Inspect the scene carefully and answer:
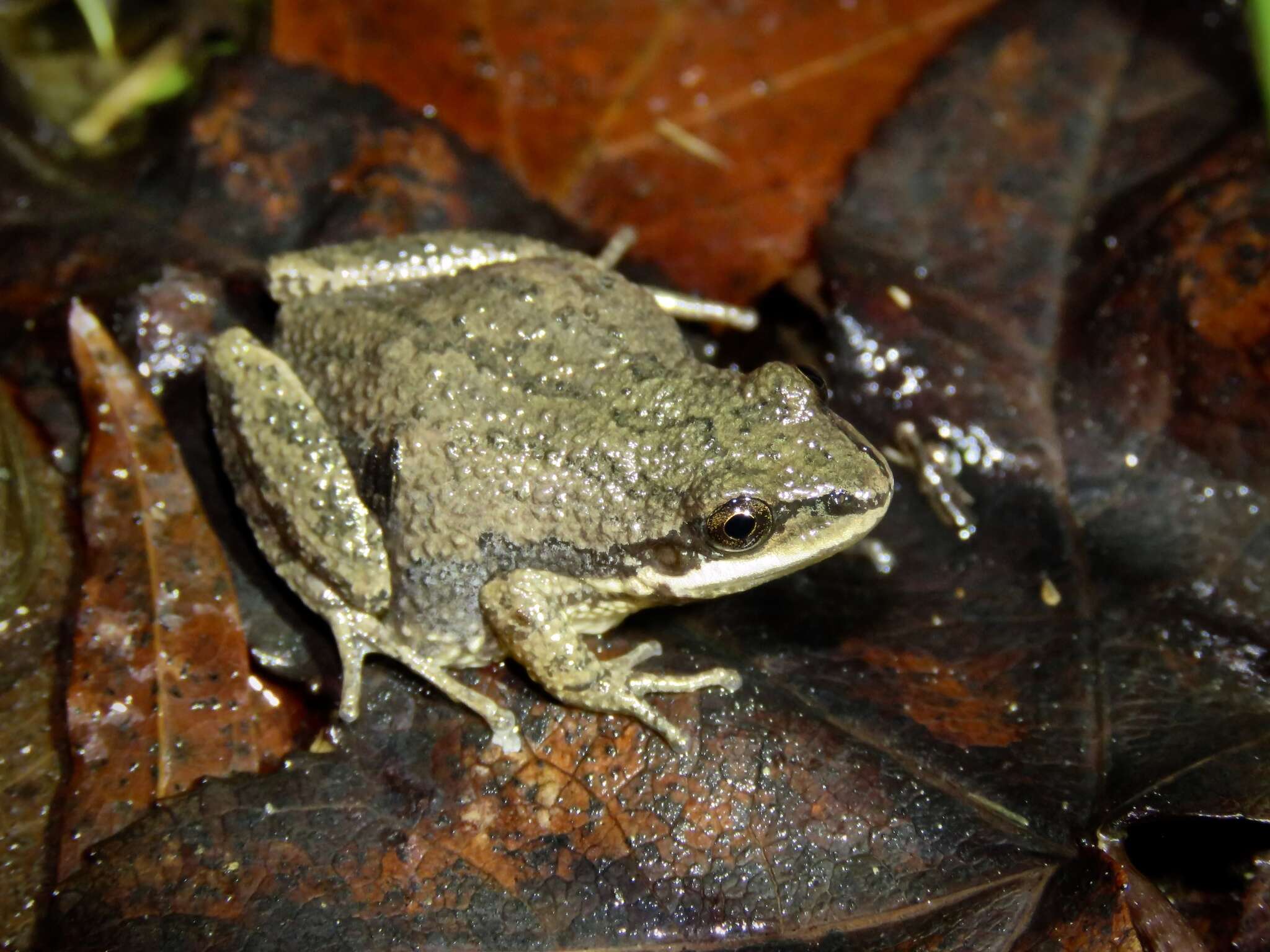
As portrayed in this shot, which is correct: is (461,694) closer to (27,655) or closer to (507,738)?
(507,738)

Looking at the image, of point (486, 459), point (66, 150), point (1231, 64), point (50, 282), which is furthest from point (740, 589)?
point (66, 150)

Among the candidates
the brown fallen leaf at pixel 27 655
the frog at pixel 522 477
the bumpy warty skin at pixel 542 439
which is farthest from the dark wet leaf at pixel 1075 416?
the brown fallen leaf at pixel 27 655

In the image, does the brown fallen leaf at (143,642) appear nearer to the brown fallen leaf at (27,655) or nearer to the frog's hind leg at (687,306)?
the brown fallen leaf at (27,655)

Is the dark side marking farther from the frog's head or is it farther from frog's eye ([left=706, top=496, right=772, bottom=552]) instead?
frog's eye ([left=706, top=496, right=772, bottom=552])

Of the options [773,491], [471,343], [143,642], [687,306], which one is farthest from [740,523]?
[143,642]

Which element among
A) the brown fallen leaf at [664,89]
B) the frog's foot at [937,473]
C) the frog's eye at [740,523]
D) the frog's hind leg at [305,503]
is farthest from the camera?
the brown fallen leaf at [664,89]

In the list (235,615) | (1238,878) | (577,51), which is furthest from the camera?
(577,51)

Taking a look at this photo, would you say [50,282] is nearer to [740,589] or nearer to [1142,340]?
[740,589]
